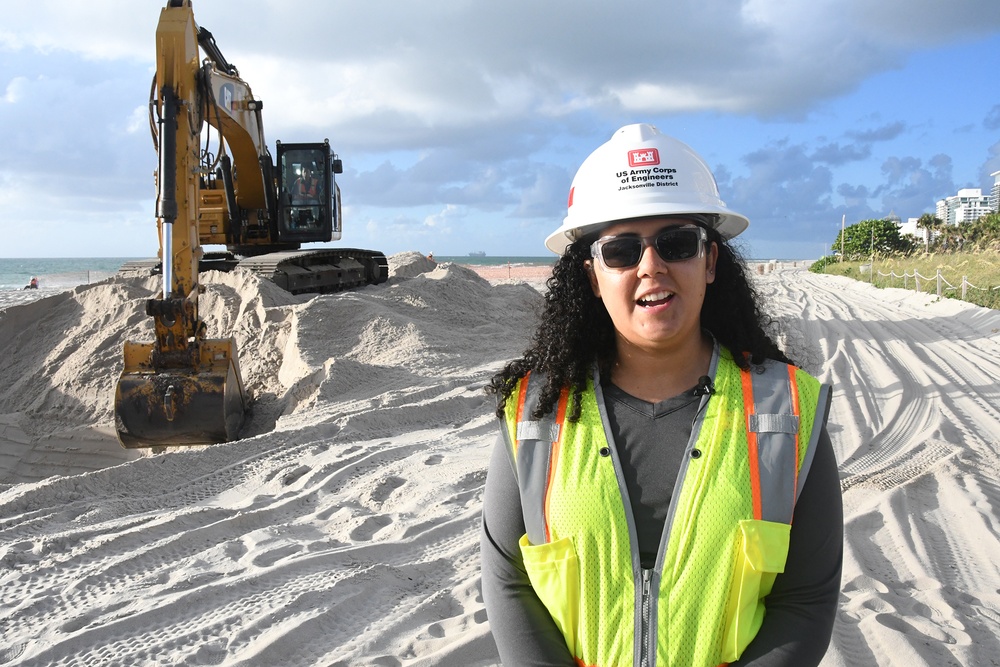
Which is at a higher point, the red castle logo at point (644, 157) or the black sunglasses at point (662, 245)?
the red castle logo at point (644, 157)

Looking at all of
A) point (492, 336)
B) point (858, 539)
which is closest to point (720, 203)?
point (858, 539)

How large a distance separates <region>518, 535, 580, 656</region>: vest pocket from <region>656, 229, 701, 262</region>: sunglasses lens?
66 cm

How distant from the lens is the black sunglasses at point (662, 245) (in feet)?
5.92

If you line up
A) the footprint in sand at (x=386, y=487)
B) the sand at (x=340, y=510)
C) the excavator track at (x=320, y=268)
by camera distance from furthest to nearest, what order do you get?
the excavator track at (x=320, y=268)
the footprint in sand at (x=386, y=487)
the sand at (x=340, y=510)

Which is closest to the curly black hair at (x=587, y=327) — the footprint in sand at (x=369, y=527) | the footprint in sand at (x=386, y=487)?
the footprint in sand at (x=369, y=527)

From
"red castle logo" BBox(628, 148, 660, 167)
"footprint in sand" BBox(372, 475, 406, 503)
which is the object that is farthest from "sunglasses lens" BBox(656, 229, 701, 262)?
"footprint in sand" BBox(372, 475, 406, 503)

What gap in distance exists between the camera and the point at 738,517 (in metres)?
1.65

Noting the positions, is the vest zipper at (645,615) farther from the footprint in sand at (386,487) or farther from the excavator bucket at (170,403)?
the excavator bucket at (170,403)

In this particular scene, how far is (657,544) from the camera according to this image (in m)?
1.72

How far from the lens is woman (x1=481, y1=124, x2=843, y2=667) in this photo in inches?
65.6

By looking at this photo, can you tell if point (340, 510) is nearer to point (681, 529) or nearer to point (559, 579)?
point (559, 579)

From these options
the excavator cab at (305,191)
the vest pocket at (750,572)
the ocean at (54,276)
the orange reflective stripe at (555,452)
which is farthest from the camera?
the ocean at (54,276)

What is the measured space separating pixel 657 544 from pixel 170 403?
5606 mm

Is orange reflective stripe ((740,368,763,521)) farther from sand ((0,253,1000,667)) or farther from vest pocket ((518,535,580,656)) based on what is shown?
sand ((0,253,1000,667))
